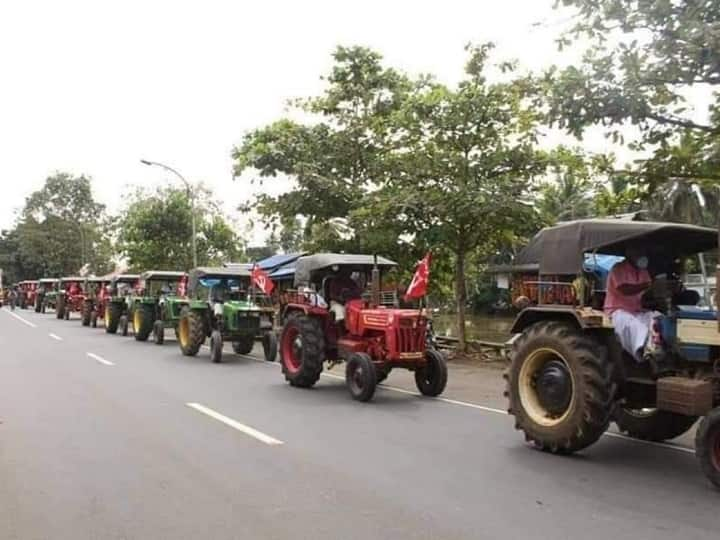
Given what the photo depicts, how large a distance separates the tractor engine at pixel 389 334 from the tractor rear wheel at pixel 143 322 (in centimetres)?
1300

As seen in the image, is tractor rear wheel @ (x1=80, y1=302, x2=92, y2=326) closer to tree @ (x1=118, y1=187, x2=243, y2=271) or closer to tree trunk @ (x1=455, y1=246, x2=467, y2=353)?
tree @ (x1=118, y1=187, x2=243, y2=271)

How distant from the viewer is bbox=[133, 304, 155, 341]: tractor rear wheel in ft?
78.1

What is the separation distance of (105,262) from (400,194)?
5929 cm

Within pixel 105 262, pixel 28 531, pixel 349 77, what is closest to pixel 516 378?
pixel 28 531

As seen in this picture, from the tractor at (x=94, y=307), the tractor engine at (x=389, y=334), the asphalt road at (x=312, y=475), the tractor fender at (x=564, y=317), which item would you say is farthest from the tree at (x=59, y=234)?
the tractor fender at (x=564, y=317)

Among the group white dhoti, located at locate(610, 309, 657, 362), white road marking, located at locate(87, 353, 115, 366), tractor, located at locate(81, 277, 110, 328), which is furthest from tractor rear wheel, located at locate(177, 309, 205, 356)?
tractor, located at locate(81, 277, 110, 328)

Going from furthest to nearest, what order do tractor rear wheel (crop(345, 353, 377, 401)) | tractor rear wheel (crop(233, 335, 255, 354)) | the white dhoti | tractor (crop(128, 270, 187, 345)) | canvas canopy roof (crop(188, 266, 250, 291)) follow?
tractor (crop(128, 270, 187, 345)) → tractor rear wheel (crop(233, 335, 255, 354)) → canvas canopy roof (crop(188, 266, 250, 291)) → tractor rear wheel (crop(345, 353, 377, 401)) → the white dhoti

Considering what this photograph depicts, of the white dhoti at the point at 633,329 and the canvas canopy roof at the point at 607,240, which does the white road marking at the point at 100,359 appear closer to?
the canvas canopy roof at the point at 607,240

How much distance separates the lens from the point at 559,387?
781 cm

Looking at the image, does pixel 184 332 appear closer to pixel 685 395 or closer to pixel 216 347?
pixel 216 347

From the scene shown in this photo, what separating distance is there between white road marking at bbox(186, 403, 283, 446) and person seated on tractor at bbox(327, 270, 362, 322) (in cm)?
320

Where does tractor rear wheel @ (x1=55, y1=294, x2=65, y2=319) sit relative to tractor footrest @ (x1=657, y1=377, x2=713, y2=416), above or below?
above

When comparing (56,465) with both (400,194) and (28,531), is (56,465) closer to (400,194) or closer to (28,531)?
(28,531)

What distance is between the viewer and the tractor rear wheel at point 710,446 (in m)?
6.24
